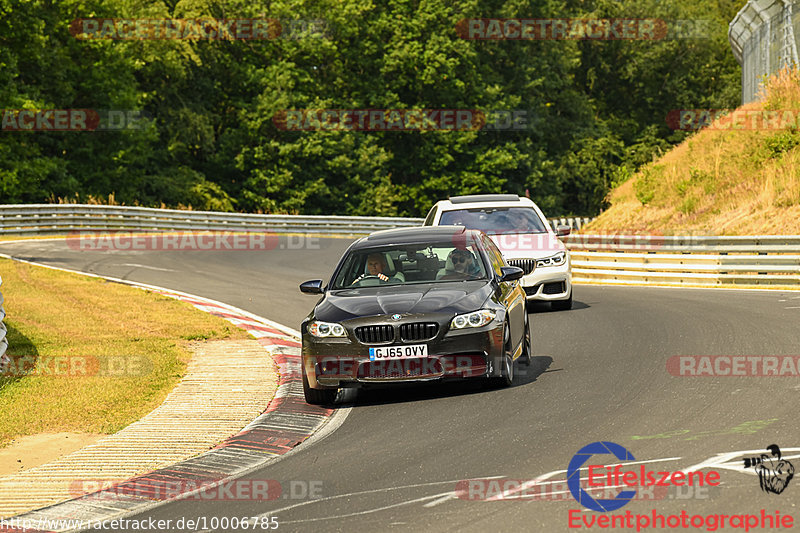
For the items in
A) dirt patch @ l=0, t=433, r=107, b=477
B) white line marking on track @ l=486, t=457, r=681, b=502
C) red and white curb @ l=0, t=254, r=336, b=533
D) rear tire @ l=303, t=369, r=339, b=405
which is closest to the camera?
white line marking on track @ l=486, t=457, r=681, b=502

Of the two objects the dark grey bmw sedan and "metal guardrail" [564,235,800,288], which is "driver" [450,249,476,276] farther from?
"metal guardrail" [564,235,800,288]

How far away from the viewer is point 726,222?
92.3 ft

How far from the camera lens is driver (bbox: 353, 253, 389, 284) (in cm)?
1146

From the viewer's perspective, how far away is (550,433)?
8.52m

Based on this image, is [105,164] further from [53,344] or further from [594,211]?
[53,344]

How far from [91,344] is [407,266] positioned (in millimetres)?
5265

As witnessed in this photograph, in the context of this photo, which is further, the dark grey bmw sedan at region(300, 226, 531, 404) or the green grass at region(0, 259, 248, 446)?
the green grass at region(0, 259, 248, 446)
